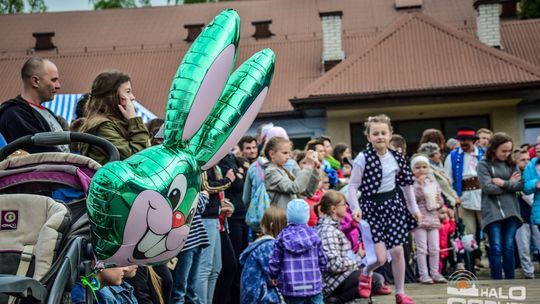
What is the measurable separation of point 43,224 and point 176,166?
677 millimetres

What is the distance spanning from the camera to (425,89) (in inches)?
811

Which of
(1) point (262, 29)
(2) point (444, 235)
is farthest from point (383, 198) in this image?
(1) point (262, 29)

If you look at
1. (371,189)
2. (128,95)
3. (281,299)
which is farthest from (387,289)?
(128,95)

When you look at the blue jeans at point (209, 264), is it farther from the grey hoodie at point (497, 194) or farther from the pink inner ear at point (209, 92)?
the grey hoodie at point (497, 194)

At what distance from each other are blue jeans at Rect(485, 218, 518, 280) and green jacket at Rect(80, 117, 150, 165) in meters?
6.24

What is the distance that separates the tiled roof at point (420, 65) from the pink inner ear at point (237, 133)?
16.9 m

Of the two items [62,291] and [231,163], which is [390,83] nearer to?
[231,163]

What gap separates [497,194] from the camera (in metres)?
9.48

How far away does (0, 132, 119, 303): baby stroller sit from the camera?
9.89 feet

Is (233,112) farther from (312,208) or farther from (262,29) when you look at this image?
(262,29)

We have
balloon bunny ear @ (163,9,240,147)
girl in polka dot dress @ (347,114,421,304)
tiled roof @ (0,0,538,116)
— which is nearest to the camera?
balloon bunny ear @ (163,9,240,147)

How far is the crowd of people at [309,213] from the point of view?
4938 mm

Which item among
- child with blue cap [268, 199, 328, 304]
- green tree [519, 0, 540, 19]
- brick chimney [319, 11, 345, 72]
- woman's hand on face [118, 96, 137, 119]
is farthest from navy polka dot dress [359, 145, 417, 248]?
green tree [519, 0, 540, 19]

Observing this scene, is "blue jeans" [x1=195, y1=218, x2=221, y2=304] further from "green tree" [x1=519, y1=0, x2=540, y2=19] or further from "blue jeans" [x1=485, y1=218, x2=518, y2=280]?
"green tree" [x1=519, y1=0, x2=540, y2=19]
